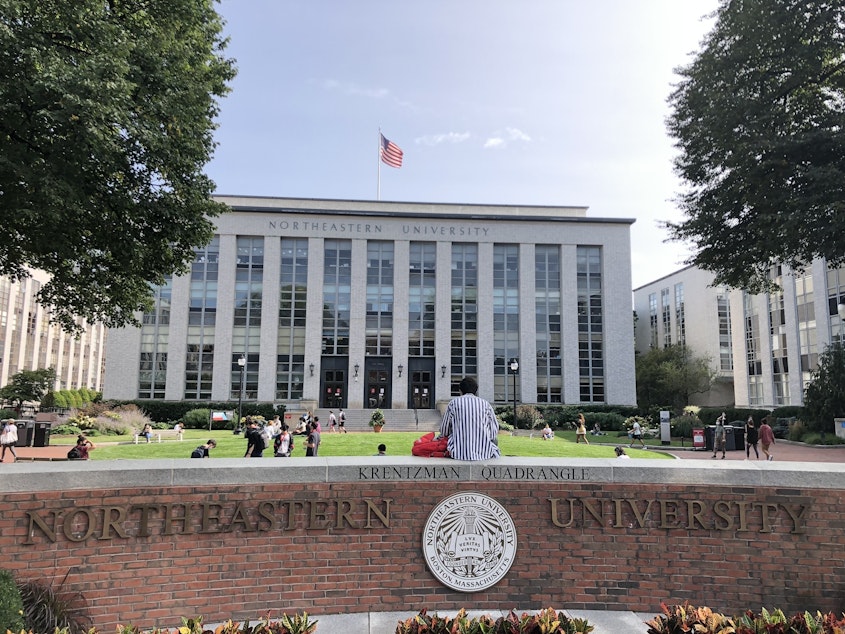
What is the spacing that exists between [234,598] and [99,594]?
1234 millimetres

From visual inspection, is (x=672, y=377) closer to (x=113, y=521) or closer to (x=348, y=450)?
(x=348, y=450)

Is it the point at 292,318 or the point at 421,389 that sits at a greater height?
the point at 292,318

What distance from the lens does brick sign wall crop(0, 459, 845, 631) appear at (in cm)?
539

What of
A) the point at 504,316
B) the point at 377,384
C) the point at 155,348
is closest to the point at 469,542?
the point at 377,384

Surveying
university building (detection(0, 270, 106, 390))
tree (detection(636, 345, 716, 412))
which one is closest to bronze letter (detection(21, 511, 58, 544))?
tree (detection(636, 345, 716, 412))

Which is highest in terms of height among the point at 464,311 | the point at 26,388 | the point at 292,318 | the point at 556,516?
the point at 464,311

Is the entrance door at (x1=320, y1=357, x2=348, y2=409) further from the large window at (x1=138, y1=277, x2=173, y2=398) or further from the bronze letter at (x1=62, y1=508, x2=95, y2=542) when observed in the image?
the bronze letter at (x1=62, y1=508, x2=95, y2=542)

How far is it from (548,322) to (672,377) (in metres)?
21.4

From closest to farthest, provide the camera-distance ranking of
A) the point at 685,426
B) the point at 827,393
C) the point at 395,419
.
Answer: the point at 827,393 → the point at 685,426 → the point at 395,419

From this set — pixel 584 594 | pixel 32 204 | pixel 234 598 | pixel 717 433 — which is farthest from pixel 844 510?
pixel 717 433

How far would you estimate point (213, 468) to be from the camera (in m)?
5.77

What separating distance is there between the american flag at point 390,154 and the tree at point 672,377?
120 ft

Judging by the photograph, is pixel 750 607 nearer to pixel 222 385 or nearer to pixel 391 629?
pixel 391 629

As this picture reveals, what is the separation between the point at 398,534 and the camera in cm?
585
